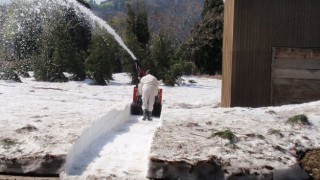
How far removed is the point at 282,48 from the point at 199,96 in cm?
918

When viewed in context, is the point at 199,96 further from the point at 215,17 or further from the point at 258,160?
the point at 215,17

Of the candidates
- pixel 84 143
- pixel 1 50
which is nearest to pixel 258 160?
pixel 84 143

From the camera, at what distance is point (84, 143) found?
8.48 meters

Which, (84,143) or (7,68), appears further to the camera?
(7,68)

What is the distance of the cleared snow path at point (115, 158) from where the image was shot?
707 centimetres

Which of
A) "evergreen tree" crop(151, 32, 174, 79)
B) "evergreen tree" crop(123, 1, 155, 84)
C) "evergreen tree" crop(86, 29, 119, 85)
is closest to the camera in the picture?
"evergreen tree" crop(86, 29, 119, 85)

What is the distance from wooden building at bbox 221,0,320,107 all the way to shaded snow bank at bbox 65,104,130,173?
3384mm

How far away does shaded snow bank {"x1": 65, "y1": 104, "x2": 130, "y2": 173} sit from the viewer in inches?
298

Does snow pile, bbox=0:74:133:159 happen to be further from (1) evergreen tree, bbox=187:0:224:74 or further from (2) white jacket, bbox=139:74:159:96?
(1) evergreen tree, bbox=187:0:224:74

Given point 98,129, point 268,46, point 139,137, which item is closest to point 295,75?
point 268,46

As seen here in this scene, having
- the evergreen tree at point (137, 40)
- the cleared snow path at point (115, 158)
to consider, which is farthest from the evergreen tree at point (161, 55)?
the cleared snow path at point (115, 158)

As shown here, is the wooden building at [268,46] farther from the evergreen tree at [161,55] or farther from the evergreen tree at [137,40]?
the evergreen tree at [161,55]

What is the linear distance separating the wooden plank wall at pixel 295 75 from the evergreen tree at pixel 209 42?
27.6 meters

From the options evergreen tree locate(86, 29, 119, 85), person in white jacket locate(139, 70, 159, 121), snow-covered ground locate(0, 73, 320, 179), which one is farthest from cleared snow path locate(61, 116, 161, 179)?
evergreen tree locate(86, 29, 119, 85)
